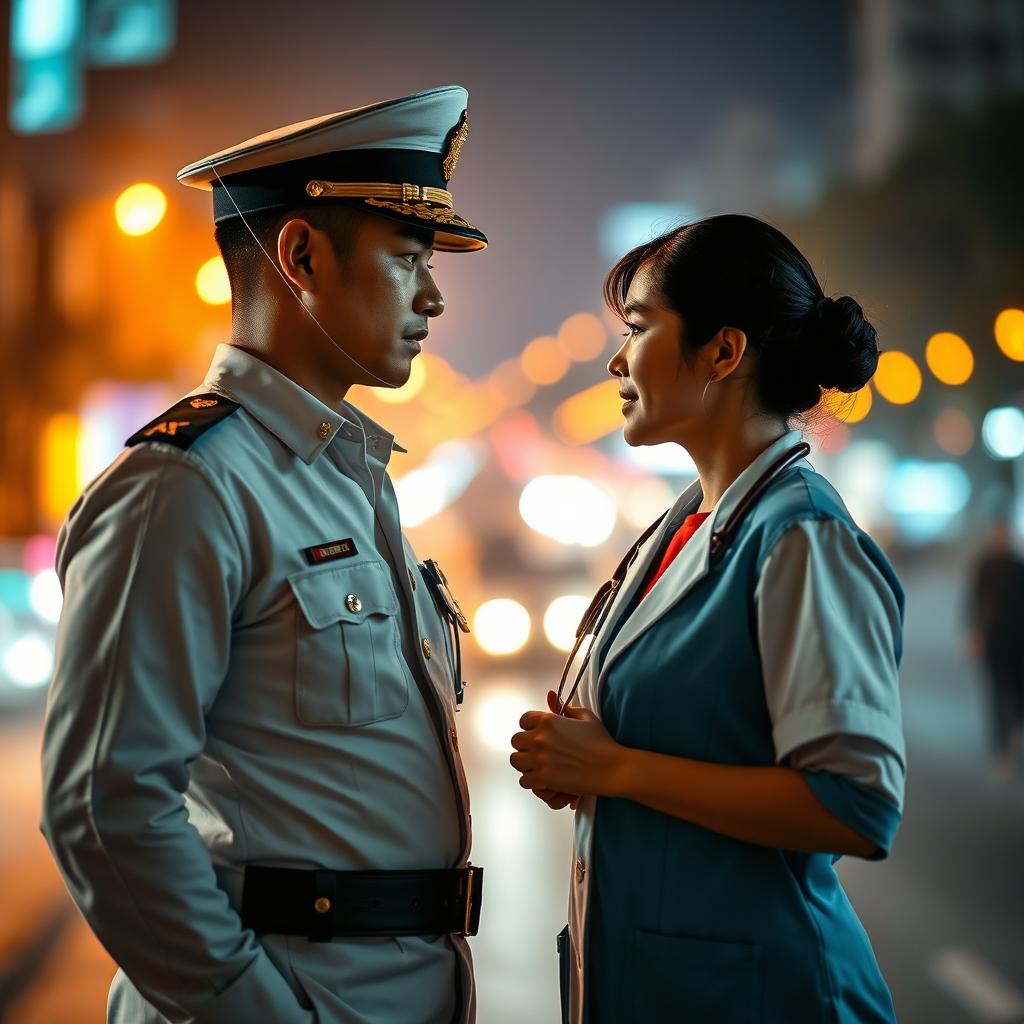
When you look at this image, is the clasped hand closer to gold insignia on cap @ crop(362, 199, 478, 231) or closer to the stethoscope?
the stethoscope

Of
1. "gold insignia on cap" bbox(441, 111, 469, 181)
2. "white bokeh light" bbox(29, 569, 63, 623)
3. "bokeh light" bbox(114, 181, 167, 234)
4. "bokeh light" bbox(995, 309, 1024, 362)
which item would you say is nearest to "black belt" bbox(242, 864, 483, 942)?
"gold insignia on cap" bbox(441, 111, 469, 181)

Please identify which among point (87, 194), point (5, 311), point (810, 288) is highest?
point (87, 194)

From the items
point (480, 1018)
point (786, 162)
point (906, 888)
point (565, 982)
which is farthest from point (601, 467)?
point (565, 982)

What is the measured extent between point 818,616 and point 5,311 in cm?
1039

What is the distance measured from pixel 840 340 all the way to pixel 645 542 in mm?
386

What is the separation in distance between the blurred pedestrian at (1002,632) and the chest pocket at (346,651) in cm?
443

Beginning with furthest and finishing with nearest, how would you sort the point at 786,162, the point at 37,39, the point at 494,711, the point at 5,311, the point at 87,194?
1. the point at 87,194
2. the point at 5,311
3. the point at 786,162
4. the point at 494,711
5. the point at 37,39

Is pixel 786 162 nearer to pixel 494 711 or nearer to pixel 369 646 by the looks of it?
pixel 494 711

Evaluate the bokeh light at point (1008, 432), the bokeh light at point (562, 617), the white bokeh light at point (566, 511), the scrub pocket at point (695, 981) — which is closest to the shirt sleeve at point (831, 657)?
the scrub pocket at point (695, 981)

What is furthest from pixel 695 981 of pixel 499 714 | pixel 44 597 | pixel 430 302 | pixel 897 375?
pixel 44 597

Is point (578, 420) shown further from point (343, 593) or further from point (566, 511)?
point (343, 593)

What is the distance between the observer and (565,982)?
148 centimetres

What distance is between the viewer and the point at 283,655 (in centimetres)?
122

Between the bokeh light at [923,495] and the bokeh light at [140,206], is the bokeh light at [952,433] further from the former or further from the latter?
the bokeh light at [140,206]
